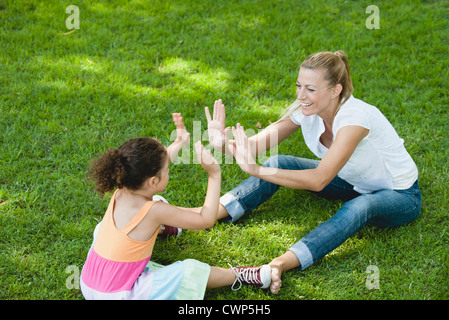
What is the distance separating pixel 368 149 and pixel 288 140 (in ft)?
3.67

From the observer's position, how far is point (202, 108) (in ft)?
13.8

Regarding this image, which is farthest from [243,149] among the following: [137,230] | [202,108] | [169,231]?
[202,108]

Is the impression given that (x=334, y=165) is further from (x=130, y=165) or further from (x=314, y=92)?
(x=130, y=165)

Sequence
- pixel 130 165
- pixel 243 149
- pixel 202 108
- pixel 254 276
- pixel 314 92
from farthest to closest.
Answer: pixel 202 108 → pixel 314 92 → pixel 254 276 → pixel 243 149 → pixel 130 165

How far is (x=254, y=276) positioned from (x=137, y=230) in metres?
0.71

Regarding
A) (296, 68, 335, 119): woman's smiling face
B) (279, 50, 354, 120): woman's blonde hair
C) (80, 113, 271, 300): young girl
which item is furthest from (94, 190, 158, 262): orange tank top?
(279, 50, 354, 120): woman's blonde hair

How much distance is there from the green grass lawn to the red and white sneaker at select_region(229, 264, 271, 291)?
0.18 feet

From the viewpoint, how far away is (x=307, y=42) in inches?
197

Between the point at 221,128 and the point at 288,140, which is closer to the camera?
the point at 221,128

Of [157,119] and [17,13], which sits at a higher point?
[17,13]

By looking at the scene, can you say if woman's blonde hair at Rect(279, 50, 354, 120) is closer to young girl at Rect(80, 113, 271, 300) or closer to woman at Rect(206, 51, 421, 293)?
woman at Rect(206, 51, 421, 293)
